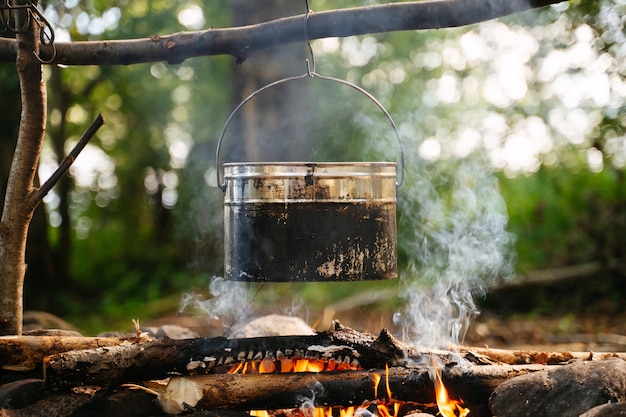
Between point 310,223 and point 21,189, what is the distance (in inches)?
76.3

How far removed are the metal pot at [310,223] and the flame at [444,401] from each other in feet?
2.43

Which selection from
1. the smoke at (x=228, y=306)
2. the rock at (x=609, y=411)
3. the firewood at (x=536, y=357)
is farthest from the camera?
the smoke at (x=228, y=306)

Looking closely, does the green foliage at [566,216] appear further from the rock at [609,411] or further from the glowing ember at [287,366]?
the rock at [609,411]

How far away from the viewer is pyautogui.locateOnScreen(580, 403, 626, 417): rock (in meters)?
3.14

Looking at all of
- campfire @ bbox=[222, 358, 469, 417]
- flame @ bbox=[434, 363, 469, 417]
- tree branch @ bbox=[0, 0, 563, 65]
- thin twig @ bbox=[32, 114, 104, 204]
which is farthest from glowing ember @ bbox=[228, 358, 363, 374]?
tree branch @ bbox=[0, 0, 563, 65]

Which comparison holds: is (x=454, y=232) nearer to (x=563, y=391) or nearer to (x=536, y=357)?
(x=536, y=357)

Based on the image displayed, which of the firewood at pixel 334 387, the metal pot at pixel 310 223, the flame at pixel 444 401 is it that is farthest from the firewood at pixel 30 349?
the flame at pixel 444 401

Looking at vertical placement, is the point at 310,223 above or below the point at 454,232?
below

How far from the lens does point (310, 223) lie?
351cm

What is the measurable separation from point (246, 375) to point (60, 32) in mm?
8199

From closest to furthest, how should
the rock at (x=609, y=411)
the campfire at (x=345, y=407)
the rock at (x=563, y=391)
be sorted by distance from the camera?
the rock at (x=609, y=411), the rock at (x=563, y=391), the campfire at (x=345, y=407)

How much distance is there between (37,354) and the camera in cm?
394

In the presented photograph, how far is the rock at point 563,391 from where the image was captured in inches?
137

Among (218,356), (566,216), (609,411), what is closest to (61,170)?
(218,356)
